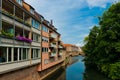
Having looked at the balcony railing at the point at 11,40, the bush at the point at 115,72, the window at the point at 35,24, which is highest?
the window at the point at 35,24

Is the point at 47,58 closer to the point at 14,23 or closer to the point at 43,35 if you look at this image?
the point at 43,35

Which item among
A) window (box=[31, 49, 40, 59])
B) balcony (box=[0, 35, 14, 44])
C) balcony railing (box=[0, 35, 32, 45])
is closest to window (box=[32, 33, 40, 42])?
window (box=[31, 49, 40, 59])

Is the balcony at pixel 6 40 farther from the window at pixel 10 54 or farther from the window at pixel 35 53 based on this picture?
the window at pixel 35 53

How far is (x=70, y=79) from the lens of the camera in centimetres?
3731

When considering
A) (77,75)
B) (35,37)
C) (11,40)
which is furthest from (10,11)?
(77,75)

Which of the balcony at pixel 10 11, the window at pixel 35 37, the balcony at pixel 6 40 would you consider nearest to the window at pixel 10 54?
the balcony at pixel 6 40

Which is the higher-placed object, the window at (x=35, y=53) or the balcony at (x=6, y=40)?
the balcony at (x=6, y=40)

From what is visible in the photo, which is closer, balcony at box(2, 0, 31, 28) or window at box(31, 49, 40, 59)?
balcony at box(2, 0, 31, 28)

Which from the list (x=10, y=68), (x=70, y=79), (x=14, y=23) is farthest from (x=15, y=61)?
(x=70, y=79)

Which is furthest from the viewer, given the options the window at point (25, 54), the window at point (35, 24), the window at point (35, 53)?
the window at point (35, 24)

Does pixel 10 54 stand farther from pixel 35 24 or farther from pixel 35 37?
pixel 35 24

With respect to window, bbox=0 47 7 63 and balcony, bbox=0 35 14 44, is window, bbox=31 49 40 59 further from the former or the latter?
window, bbox=0 47 7 63

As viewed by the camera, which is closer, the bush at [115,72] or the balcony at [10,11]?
the balcony at [10,11]

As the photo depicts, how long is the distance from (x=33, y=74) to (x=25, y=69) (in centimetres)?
390
